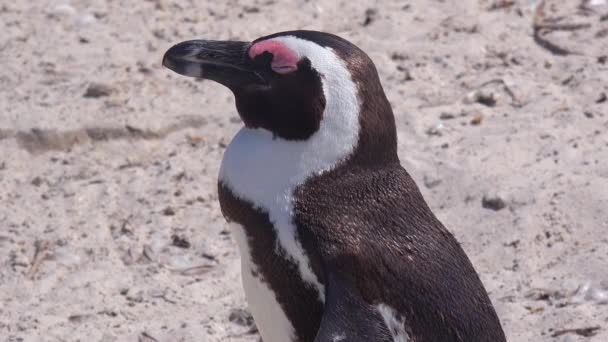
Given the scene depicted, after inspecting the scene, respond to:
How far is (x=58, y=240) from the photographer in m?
3.61

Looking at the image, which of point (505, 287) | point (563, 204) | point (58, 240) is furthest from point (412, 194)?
point (58, 240)

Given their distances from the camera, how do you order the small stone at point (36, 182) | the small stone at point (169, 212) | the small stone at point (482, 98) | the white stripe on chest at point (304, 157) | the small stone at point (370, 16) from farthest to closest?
the small stone at point (370, 16), the small stone at point (482, 98), the small stone at point (36, 182), the small stone at point (169, 212), the white stripe on chest at point (304, 157)

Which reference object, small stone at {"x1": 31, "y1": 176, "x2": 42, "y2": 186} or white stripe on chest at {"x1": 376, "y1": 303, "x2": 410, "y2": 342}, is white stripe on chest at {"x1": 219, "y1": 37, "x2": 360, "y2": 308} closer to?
white stripe on chest at {"x1": 376, "y1": 303, "x2": 410, "y2": 342}

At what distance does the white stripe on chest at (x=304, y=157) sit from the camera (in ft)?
7.58

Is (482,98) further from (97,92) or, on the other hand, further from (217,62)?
(217,62)

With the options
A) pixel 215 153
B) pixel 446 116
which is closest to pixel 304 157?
pixel 215 153

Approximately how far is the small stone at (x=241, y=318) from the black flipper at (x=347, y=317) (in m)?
1.03

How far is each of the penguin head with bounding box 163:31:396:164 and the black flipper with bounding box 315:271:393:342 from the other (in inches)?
11.4

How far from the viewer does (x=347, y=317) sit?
7.29 ft

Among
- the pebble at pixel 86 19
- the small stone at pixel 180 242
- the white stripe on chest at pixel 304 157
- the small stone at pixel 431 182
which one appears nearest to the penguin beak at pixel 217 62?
the white stripe on chest at pixel 304 157

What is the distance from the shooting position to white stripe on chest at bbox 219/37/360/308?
2311 millimetres

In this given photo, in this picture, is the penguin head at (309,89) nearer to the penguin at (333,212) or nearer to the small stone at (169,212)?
the penguin at (333,212)

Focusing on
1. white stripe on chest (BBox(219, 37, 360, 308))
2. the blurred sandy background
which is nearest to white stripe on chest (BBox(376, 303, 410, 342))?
white stripe on chest (BBox(219, 37, 360, 308))

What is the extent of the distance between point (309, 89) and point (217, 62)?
235mm
